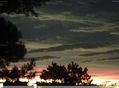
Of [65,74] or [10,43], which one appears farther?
[65,74]

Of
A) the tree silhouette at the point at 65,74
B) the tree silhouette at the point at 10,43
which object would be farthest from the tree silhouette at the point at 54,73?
the tree silhouette at the point at 10,43

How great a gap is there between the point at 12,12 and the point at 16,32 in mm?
1192

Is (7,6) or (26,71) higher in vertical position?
(7,6)

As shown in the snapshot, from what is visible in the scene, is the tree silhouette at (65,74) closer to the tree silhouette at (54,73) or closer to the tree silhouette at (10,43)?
the tree silhouette at (54,73)

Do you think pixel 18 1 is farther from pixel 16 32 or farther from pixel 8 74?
pixel 8 74

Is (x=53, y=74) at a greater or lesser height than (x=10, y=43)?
lesser

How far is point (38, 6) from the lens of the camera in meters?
9.75

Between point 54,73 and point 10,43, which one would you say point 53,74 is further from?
point 10,43

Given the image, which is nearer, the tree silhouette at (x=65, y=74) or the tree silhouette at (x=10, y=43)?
the tree silhouette at (x=10, y=43)

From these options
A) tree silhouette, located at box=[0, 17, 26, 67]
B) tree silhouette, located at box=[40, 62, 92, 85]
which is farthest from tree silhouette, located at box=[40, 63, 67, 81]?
tree silhouette, located at box=[0, 17, 26, 67]

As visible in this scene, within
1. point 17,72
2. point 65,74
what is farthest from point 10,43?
point 65,74

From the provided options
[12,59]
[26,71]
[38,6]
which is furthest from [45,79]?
[38,6]

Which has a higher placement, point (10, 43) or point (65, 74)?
point (10, 43)

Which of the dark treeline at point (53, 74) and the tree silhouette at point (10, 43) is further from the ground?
the tree silhouette at point (10, 43)
